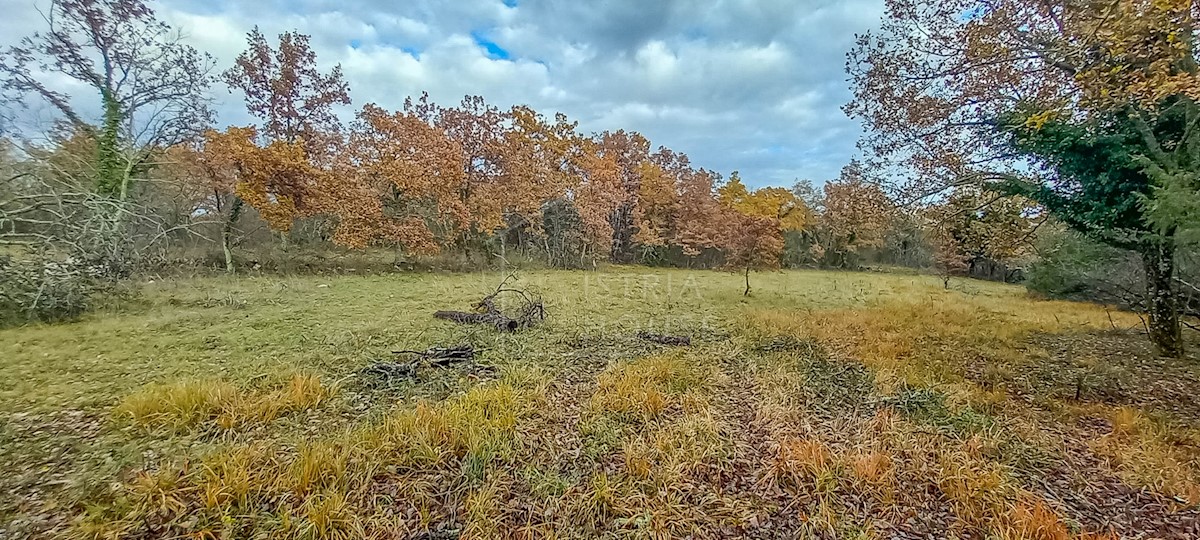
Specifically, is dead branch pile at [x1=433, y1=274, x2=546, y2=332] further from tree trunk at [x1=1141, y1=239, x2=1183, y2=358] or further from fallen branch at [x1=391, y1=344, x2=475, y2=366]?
tree trunk at [x1=1141, y1=239, x2=1183, y2=358]

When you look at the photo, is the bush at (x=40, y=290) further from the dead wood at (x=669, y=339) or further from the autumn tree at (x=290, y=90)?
the autumn tree at (x=290, y=90)

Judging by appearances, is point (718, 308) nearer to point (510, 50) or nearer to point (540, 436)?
point (540, 436)

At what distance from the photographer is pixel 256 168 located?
13.0 meters

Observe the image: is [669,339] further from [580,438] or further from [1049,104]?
[1049,104]

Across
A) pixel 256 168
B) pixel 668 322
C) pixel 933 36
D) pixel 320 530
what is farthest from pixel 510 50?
pixel 320 530

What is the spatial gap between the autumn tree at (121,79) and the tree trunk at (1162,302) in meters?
17.3

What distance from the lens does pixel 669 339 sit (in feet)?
20.9

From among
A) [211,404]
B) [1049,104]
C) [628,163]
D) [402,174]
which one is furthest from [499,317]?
[628,163]

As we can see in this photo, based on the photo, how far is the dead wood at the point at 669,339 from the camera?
20.4ft

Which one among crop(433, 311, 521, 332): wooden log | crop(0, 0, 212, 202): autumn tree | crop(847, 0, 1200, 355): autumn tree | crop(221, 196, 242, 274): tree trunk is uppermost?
crop(0, 0, 212, 202): autumn tree

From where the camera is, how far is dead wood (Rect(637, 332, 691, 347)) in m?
6.22

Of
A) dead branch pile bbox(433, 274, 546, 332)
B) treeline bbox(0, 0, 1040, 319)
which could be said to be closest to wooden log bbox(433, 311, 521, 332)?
dead branch pile bbox(433, 274, 546, 332)

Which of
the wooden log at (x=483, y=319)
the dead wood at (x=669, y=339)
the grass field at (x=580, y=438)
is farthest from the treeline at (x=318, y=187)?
the dead wood at (x=669, y=339)

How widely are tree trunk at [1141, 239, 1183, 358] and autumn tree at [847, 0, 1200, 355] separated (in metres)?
0.02
